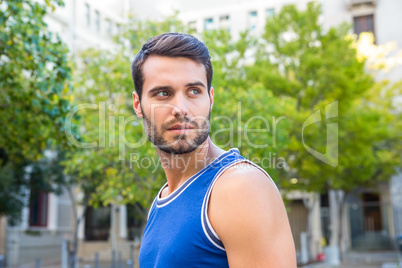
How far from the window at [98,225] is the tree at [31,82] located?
25.2 meters

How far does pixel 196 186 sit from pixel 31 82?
21.7ft

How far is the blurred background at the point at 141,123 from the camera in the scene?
779 cm

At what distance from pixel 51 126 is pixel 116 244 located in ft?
81.8

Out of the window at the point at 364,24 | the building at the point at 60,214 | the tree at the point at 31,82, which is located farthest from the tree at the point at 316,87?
the window at the point at 364,24

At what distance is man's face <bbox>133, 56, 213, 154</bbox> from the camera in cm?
155

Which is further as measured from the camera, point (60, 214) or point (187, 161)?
point (60, 214)

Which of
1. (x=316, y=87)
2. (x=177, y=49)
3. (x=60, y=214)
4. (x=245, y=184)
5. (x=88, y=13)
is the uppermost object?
(x=88, y=13)

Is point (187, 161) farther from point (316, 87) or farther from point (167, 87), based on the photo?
point (316, 87)

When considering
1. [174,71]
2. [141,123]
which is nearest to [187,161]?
[174,71]

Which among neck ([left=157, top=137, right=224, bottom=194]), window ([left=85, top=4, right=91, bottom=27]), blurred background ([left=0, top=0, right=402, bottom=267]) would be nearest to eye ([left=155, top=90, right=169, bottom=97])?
neck ([left=157, top=137, right=224, bottom=194])

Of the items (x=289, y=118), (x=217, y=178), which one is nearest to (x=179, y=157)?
(x=217, y=178)

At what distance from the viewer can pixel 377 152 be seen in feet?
84.1

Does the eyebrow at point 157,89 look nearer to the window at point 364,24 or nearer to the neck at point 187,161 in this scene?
the neck at point 187,161

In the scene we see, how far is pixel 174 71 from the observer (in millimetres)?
1554
